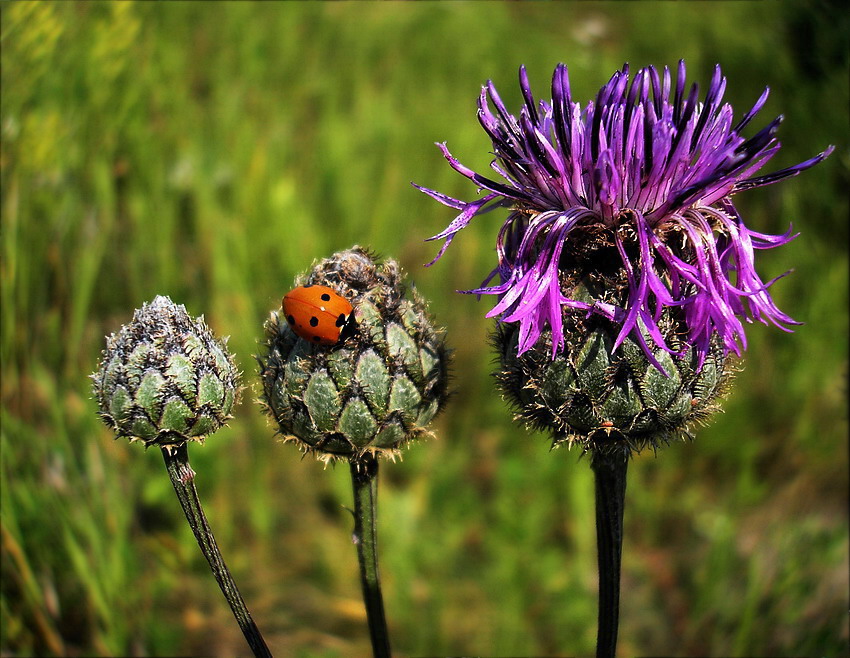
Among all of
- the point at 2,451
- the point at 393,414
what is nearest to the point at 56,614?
the point at 2,451

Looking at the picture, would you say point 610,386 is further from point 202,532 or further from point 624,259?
point 202,532

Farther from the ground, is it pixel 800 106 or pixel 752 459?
pixel 800 106

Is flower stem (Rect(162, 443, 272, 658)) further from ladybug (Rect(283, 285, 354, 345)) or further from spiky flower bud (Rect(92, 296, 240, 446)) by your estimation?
ladybug (Rect(283, 285, 354, 345))

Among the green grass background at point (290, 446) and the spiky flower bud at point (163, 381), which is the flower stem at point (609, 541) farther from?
the green grass background at point (290, 446)

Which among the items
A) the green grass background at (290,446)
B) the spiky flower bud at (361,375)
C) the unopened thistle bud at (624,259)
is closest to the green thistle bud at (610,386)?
the unopened thistle bud at (624,259)

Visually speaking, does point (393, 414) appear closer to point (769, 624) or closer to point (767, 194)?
point (769, 624)

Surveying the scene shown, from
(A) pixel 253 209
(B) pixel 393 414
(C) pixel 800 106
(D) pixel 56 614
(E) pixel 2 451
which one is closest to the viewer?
(B) pixel 393 414
